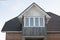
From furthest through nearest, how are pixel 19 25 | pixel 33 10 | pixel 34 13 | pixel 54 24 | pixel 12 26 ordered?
pixel 19 25 < pixel 54 24 < pixel 12 26 < pixel 33 10 < pixel 34 13

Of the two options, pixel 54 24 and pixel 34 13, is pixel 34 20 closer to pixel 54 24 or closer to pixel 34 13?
pixel 34 13

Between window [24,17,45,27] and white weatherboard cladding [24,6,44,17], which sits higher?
white weatherboard cladding [24,6,44,17]

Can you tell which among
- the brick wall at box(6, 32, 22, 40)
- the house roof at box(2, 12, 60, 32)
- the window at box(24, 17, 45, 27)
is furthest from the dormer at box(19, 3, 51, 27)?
the house roof at box(2, 12, 60, 32)

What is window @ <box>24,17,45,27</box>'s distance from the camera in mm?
23312

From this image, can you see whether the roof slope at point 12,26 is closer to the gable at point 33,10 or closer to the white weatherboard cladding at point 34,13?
the white weatherboard cladding at point 34,13

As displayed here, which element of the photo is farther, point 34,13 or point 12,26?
point 12,26

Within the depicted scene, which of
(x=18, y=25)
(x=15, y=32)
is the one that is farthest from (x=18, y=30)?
(x=18, y=25)

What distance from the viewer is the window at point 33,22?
76.5 ft

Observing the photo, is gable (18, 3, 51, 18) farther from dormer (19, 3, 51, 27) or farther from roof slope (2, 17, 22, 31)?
roof slope (2, 17, 22, 31)

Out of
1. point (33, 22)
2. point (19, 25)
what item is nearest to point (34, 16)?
point (33, 22)

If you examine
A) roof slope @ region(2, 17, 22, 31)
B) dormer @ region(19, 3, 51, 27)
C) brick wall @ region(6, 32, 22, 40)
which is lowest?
brick wall @ region(6, 32, 22, 40)

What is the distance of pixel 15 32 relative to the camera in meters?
24.3

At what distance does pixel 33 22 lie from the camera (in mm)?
23422

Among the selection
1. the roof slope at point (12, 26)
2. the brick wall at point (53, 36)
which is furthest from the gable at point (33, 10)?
the roof slope at point (12, 26)
